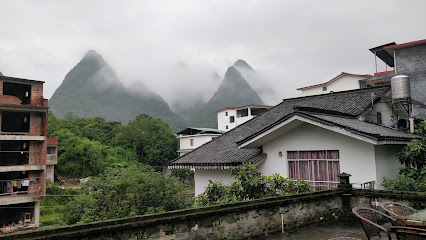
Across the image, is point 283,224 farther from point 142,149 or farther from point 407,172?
point 142,149

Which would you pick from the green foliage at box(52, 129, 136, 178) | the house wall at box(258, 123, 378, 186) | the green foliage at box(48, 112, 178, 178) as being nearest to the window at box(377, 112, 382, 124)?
the house wall at box(258, 123, 378, 186)

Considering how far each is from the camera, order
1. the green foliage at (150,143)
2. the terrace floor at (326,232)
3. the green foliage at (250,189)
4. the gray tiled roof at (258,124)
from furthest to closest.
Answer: the green foliage at (150,143)
the gray tiled roof at (258,124)
the green foliage at (250,189)
the terrace floor at (326,232)

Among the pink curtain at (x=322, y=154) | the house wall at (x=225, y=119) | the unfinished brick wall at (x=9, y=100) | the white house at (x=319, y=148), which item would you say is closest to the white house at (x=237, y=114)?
the house wall at (x=225, y=119)

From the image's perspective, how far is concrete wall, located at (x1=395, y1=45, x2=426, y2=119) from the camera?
21.7m

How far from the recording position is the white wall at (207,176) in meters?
12.3

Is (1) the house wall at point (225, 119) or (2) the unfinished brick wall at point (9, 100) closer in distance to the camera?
(2) the unfinished brick wall at point (9, 100)

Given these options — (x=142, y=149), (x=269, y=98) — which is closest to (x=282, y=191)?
(x=142, y=149)

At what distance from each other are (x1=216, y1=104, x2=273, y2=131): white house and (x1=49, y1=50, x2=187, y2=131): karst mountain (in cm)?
3960

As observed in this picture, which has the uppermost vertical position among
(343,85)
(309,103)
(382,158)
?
(343,85)

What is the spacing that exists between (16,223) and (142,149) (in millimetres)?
31303

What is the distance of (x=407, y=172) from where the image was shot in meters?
9.12

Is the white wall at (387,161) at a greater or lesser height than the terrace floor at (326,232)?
greater

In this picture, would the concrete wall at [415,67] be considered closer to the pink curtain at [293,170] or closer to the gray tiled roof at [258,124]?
the gray tiled roof at [258,124]

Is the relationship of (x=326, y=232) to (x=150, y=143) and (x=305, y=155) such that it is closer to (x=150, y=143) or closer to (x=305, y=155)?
(x=305, y=155)
